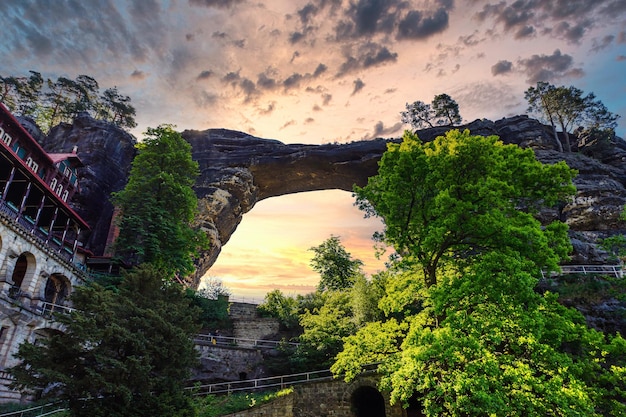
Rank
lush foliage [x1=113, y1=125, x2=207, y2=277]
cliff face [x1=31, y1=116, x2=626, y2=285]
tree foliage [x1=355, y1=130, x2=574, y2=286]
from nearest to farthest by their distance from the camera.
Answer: tree foliage [x1=355, y1=130, x2=574, y2=286], lush foliage [x1=113, y1=125, x2=207, y2=277], cliff face [x1=31, y1=116, x2=626, y2=285]

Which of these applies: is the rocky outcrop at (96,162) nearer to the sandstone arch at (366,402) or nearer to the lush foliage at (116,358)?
the lush foliage at (116,358)

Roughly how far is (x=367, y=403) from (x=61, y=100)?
62.4 meters

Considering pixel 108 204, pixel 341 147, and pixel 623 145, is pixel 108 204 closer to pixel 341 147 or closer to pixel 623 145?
pixel 341 147

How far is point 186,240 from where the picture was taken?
80.3 feet

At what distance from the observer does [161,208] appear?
24859 mm

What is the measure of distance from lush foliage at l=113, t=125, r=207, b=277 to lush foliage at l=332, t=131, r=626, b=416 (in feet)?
47.5

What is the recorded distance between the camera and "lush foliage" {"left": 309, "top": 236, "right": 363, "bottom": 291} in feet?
132

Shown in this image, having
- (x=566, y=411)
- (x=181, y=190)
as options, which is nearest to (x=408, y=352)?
(x=566, y=411)

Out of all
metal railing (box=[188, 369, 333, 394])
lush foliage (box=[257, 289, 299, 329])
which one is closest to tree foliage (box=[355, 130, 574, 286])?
metal railing (box=[188, 369, 333, 394])

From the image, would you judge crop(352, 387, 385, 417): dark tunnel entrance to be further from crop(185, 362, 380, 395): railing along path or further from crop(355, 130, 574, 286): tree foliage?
crop(355, 130, 574, 286): tree foliage

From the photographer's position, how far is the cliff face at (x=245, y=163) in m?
39.6

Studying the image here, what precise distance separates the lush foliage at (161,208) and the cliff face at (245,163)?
12.0 metres

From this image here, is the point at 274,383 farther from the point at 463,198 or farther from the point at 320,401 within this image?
the point at 463,198

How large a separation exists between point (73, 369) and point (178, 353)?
309cm
